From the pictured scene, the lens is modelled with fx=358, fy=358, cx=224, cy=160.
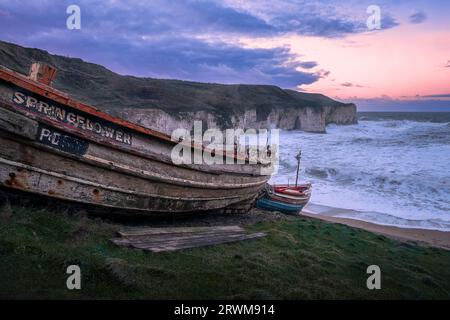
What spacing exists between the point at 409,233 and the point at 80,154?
1333 centimetres

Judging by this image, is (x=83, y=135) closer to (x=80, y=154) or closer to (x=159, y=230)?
(x=80, y=154)

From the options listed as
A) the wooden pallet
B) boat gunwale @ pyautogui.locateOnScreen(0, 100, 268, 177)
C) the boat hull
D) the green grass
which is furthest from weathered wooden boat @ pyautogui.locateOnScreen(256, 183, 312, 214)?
boat gunwale @ pyautogui.locateOnScreen(0, 100, 268, 177)

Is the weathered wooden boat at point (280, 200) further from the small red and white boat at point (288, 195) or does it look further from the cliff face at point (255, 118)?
the cliff face at point (255, 118)

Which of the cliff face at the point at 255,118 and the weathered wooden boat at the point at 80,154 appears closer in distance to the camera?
the weathered wooden boat at the point at 80,154

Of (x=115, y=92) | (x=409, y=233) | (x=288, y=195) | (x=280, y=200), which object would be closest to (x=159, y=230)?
(x=280, y=200)

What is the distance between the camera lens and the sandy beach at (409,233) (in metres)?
13.3

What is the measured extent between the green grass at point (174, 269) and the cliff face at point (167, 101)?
26707 millimetres

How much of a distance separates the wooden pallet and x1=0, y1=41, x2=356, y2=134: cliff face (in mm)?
25327

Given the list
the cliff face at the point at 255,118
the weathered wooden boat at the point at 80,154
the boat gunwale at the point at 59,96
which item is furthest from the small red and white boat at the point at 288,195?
the cliff face at the point at 255,118

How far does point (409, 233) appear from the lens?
47.4 ft

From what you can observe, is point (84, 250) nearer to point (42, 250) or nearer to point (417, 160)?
point (42, 250)
